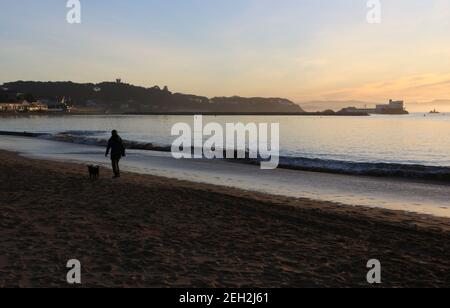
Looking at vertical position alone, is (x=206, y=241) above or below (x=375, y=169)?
above

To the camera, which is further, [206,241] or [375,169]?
[375,169]

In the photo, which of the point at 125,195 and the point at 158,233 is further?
the point at 125,195

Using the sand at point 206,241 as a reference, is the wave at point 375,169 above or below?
below

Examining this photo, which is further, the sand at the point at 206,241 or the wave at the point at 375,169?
the wave at the point at 375,169

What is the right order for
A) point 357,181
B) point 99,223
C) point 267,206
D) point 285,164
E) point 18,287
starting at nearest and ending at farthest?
point 18,287
point 99,223
point 267,206
point 357,181
point 285,164

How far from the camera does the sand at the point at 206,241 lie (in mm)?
6586

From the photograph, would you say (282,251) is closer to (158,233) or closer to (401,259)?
(401,259)

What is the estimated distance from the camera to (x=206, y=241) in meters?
8.66

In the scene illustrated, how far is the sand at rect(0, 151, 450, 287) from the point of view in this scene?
21.6ft

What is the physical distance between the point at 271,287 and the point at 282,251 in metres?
1.96

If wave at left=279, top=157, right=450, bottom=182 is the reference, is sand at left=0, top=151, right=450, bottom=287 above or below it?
above

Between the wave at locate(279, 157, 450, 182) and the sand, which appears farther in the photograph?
the wave at locate(279, 157, 450, 182)
